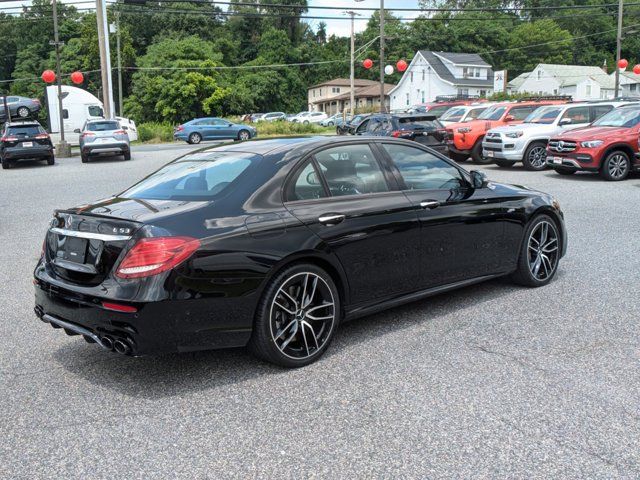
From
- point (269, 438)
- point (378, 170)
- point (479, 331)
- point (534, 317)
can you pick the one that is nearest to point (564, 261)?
point (534, 317)

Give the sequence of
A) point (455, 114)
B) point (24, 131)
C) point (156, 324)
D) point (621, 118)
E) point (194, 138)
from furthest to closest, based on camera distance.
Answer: point (194, 138), point (455, 114), point (24, 131), point (621, 118), point (156, 324)

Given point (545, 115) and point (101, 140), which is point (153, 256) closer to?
point (545, 115)

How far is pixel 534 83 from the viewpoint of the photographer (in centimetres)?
8288

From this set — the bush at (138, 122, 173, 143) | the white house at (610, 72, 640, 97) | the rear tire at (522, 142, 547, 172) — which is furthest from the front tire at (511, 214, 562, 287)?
the white house at (610, 72, 640, 97)

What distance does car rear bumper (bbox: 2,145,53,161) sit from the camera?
2230 cm

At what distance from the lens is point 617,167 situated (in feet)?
49.9

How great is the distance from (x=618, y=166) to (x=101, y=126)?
60.3 feet

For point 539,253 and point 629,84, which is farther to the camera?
point 629,84

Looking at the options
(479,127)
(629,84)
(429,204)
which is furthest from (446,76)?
(429,204)

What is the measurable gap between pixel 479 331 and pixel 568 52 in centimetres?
10376

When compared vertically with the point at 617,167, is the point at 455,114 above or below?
above

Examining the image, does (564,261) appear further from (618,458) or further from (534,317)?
(618,458)

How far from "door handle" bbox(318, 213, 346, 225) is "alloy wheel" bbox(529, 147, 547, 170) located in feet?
48.2

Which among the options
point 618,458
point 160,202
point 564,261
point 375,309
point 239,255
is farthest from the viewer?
point 564,261
